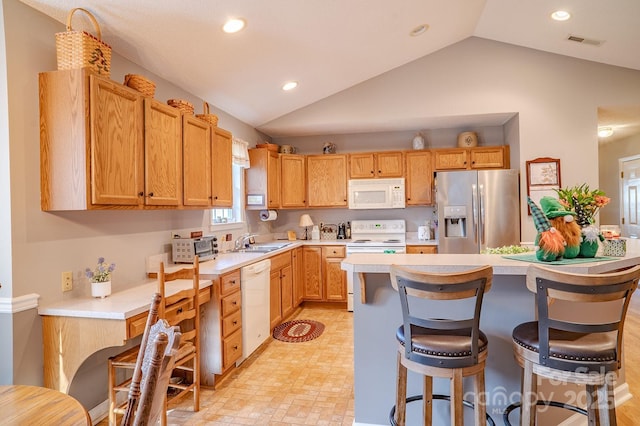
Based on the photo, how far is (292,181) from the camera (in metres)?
5.17

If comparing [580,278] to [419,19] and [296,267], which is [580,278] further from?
[296,267]

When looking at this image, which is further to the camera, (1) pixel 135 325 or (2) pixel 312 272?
(2) pixel 312 272

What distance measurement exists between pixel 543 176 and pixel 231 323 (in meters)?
3.72

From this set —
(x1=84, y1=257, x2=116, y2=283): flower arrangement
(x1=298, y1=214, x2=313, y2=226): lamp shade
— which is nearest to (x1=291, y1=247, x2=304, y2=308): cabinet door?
(x1=298, y1=214, x2=313, y2=226): lamp shade

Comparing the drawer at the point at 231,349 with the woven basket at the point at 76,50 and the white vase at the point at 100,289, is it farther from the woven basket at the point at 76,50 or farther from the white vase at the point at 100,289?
the woven basket at the point at 76,50

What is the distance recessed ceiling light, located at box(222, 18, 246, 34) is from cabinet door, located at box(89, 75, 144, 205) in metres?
0.83

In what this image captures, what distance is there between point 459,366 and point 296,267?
335 cm

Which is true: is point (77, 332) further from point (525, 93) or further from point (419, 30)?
point (525, 93)

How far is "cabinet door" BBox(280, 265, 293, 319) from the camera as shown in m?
4.26

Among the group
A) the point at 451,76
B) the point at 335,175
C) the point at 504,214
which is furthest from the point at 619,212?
the point at 335,175

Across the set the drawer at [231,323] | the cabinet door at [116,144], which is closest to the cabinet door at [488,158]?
the drawer at [231,323]

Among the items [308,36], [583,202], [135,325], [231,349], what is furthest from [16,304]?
[583,202]

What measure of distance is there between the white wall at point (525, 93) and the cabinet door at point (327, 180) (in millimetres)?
939

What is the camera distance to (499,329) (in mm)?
2023
